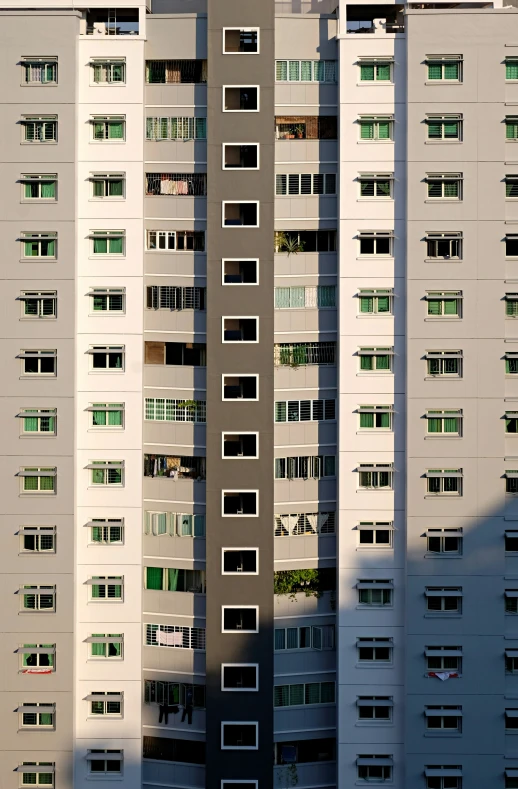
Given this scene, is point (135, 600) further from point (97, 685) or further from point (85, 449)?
point (85, 449)

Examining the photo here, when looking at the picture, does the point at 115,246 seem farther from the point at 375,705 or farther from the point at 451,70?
the point at 375,705

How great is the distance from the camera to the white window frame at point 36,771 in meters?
29.9

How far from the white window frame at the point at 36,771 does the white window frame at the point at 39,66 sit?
21.1m

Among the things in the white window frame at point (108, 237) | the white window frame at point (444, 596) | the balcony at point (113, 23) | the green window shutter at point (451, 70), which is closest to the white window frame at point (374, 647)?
the white window frame at point (444, 596)

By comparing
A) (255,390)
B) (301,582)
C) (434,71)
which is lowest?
(301,582)

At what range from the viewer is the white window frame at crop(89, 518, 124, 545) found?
30.0m

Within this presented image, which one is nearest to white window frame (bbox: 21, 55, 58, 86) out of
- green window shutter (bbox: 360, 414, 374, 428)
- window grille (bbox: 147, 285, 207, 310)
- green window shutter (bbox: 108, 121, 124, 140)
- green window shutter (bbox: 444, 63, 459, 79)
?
green window shutter (bbox: 108, 121, 124, 140)

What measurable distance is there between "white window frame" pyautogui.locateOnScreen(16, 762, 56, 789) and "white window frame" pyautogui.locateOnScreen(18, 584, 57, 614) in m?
4.78

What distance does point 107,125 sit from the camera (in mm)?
30188

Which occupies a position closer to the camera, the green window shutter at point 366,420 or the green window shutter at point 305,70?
the green window shutter at point 366,420

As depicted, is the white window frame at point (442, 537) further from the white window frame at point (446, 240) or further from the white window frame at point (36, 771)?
the white window frame at point (36, 771)

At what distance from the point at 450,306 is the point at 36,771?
1936cm

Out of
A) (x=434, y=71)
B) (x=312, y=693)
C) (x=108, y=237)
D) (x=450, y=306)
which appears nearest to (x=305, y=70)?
(x=434, y=71)

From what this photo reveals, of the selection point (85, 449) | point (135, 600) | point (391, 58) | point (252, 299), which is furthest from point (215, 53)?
point (135, 600)
